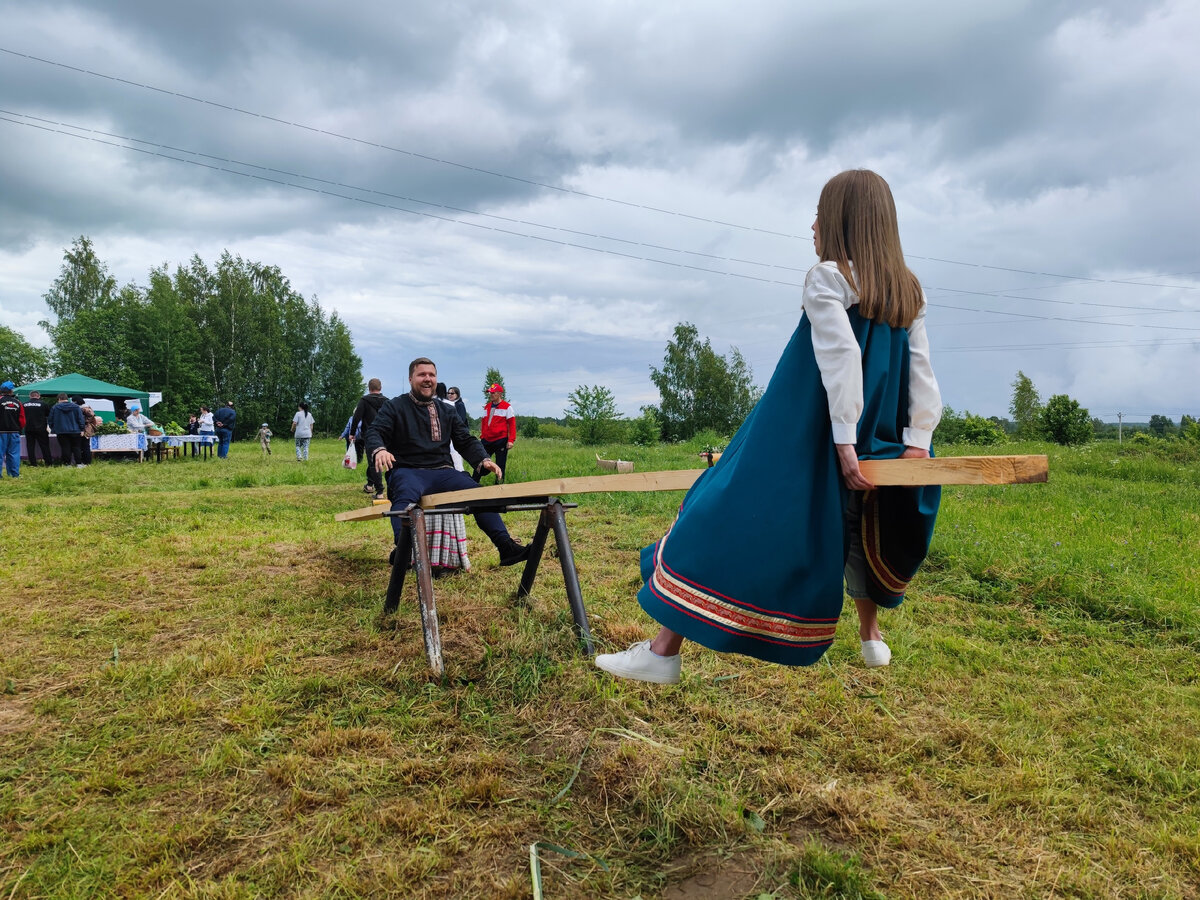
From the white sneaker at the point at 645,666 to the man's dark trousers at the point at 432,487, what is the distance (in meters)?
2.92

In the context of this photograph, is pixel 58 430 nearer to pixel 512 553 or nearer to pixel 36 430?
pixel 36 430

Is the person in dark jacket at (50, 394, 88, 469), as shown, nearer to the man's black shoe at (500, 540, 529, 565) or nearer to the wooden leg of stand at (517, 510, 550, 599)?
the man's black shoe at (500, 540, 529, 565)

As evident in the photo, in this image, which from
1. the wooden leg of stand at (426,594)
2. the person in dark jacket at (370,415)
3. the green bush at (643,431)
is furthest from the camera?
the green bush at (643,431)

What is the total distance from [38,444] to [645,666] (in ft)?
70.7

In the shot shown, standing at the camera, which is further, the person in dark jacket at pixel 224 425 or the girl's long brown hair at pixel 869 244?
the person in dark jacket at pixel 224 425

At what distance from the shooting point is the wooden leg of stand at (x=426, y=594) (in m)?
3.72

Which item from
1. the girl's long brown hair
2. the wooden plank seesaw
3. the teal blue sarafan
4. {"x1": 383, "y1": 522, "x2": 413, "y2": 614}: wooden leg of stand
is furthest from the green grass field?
the girl's long brown hair

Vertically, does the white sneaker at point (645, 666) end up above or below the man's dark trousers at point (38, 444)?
below

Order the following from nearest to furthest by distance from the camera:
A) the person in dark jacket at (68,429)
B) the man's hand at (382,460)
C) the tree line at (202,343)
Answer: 1. the man's hand at (382,460)
2. the person in dark jacket at (68,429)
3. the tree line at (202,343)

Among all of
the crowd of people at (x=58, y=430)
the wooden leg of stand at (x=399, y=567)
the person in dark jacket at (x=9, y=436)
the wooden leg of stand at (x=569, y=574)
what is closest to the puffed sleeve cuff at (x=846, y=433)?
the wooden leg of stand at (x=569, y=574)

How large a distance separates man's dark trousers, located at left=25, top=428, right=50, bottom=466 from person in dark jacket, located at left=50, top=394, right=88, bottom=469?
266 mm

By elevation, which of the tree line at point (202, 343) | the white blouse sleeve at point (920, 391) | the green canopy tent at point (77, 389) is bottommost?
the white blouse sleeve at point (920, 391)

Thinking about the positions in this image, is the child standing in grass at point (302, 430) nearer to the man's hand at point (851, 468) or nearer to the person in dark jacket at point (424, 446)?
the person in dark jacket at point (424, 446)

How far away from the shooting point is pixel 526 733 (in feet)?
10.5
